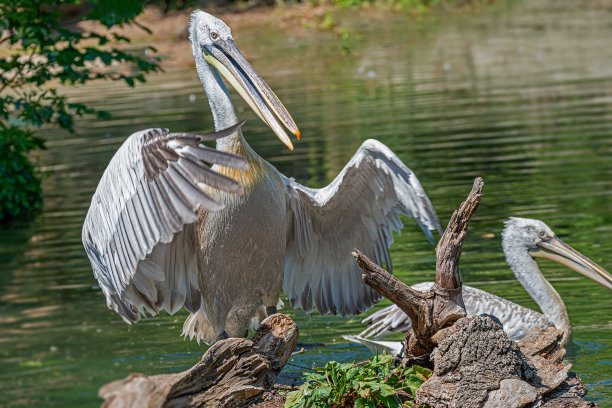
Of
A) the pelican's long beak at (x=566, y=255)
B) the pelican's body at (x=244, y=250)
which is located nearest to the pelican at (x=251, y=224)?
the pelican's body at (x=244, y=250)

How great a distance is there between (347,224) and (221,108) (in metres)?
1.04

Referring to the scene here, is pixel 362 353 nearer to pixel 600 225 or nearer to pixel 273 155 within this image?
pixel 600 225

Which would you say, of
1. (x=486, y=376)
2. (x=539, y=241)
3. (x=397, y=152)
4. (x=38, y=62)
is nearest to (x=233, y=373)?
(x=486, y=376)

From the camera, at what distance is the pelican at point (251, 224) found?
170 inches

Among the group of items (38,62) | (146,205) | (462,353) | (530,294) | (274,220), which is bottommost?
(530,294)

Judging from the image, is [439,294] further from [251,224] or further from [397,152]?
[397,152]

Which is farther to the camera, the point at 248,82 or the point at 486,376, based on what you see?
the point at 248,82

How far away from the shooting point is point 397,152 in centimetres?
1062

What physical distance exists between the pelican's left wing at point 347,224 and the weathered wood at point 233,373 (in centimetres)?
89

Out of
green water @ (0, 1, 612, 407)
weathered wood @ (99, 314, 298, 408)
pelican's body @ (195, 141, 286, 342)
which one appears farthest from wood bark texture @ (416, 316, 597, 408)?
pelican's body @ (195, 141, 286, 342)

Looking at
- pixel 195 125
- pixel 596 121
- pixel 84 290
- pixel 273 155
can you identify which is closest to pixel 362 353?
pixel 84 290

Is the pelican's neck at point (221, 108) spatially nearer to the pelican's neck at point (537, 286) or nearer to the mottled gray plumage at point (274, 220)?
the mottled gray plumage at point (274, 220)

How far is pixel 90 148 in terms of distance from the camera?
43.2 ft

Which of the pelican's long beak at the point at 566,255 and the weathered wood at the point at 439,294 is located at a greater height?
the weathered wood at the point at 439,294
